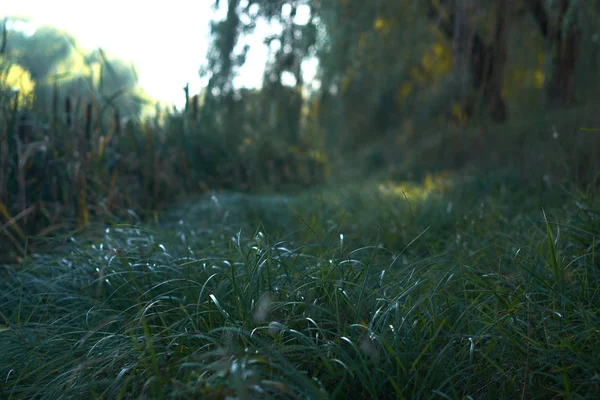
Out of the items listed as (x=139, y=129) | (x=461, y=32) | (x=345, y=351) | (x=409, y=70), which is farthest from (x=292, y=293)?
(x=409, y=70)

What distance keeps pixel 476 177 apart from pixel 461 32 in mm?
1329

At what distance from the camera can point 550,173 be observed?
166 inches

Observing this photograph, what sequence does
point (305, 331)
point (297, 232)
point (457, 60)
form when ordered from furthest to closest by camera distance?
point (457, 60) → point (297, 232) → point (305, 331)

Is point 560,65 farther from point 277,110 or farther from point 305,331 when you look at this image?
point 305,331

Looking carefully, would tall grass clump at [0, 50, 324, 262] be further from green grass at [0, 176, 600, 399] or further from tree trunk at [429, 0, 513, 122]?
tree trunk at [429, 0, 513, 122]

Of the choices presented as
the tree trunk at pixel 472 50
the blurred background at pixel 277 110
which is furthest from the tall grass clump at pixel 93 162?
the tree trunk at pixel 472 50

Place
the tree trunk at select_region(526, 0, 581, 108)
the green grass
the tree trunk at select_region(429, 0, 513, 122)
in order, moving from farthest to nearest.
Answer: the tree trunk at select_region(526, 0, 581, 108)
the tree trunk at select_region(429, 0, 513, 122)
the green grass

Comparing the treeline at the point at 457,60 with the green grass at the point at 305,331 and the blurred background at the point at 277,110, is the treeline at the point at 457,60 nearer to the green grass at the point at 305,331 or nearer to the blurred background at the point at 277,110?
the blurred background at the point at 277,110

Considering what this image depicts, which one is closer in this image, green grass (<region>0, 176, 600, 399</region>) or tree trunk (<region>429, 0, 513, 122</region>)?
green grass (<region>0, 176, 600, 399</region>)

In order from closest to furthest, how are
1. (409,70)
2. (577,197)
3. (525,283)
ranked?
(525,283) < (577,197) < (409,70)

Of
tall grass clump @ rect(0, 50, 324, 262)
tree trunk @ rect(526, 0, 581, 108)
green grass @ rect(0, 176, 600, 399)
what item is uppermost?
tree trunk @ rect(526, 0, 581, 108)

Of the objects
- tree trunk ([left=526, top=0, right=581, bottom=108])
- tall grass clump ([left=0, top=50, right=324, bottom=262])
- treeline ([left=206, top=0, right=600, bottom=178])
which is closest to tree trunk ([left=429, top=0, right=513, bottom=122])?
treeline ([left=206, top=0, right=600, bottom=178])

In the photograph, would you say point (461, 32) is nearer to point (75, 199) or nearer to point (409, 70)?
point (75, 199)

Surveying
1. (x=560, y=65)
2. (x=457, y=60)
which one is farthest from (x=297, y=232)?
(x=560, y=65)
